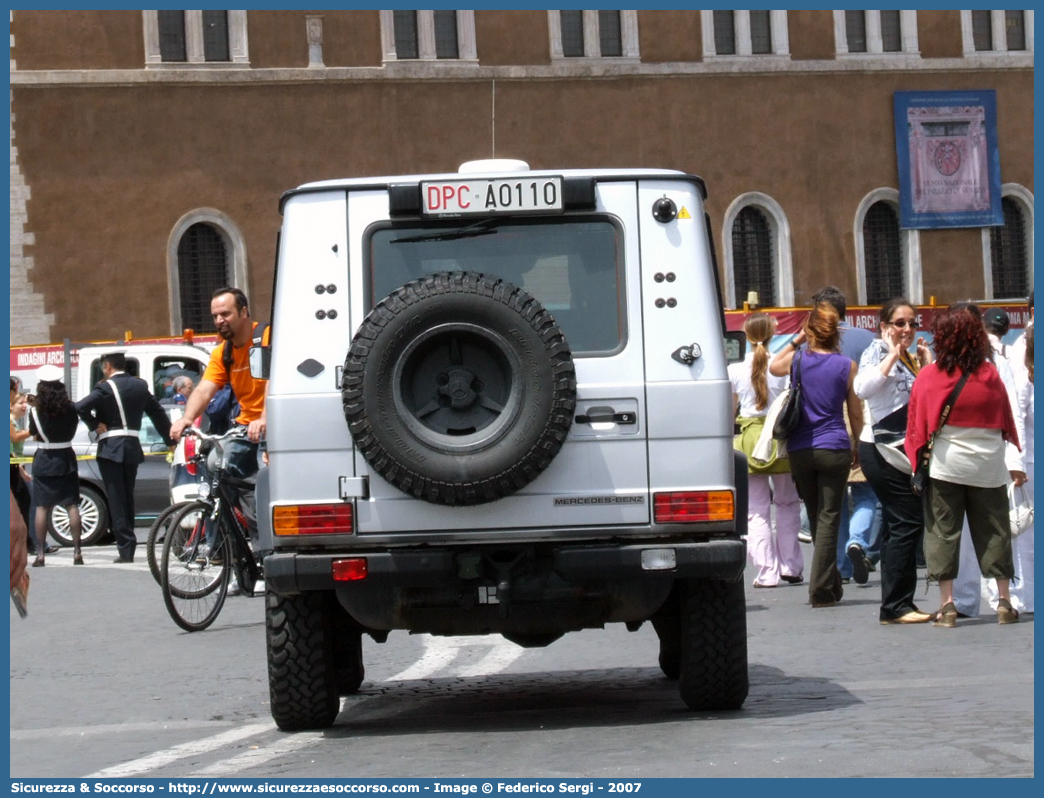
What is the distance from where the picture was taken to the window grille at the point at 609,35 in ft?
144

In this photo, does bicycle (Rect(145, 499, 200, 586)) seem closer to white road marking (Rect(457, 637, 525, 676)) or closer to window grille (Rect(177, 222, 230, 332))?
white road marking (Rect(457, 637, 525, 676))

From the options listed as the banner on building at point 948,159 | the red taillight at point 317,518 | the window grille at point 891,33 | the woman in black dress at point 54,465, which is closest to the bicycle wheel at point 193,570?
the red taillight at point 317,518

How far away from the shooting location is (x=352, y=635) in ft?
26.9

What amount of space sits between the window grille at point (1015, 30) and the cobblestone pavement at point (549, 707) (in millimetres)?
36670

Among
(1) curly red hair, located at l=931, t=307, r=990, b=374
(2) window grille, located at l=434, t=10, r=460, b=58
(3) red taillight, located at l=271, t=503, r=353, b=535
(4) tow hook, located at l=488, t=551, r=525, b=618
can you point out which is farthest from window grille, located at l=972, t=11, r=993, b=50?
(3) red taillight, located at l=271, t=503, r=353, b=535

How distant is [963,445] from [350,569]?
4.04 m

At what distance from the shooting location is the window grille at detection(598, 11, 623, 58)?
44031mm

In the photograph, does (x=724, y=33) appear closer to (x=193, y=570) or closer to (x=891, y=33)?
(x=891, y=33)

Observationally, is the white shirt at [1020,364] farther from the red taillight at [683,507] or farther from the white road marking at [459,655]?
the red taillight at [683,507]

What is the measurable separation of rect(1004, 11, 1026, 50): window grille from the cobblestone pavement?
120ft

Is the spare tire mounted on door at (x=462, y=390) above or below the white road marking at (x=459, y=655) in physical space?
above

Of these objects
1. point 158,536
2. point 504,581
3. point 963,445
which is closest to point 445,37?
point 158,536

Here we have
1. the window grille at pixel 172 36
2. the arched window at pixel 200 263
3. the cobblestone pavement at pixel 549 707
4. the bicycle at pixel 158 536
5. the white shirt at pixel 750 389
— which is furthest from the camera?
the window grille at pixel 172 36

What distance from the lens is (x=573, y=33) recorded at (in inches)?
1726
